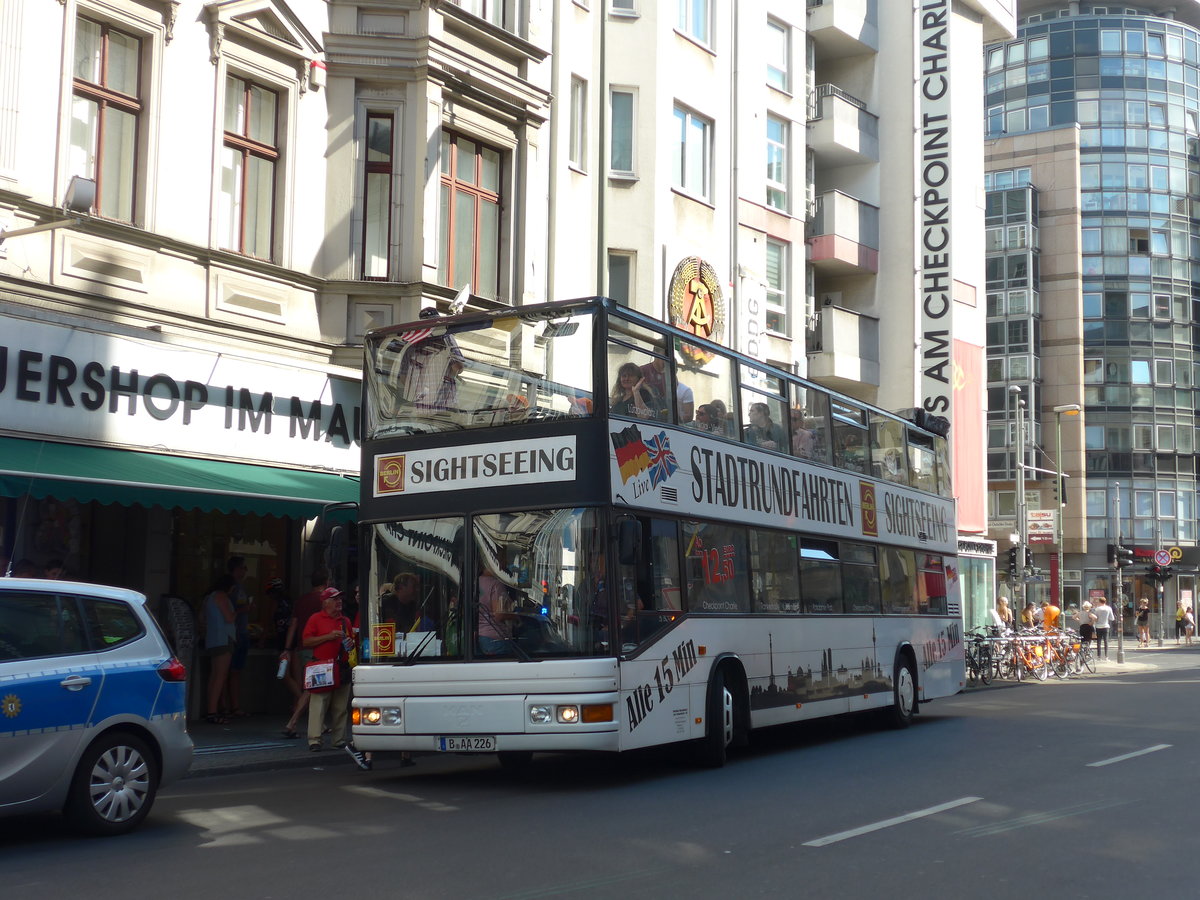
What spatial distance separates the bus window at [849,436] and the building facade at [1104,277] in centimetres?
5360

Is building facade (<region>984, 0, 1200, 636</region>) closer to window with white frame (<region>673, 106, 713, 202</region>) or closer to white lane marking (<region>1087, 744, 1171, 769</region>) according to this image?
window with white frame (<region>673, 106, 713, 202</region>)

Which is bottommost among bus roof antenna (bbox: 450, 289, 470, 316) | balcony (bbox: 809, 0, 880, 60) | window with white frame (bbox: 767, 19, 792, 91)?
bus roof antenna (bbox: 450, 289, 470, 316)

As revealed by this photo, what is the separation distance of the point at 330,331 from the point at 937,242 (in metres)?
21.3

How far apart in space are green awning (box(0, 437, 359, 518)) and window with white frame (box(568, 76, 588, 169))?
10.3 meters

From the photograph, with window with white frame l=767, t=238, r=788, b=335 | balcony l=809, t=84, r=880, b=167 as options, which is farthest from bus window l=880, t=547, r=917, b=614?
balcony l=809, t=84, r=880, b=167

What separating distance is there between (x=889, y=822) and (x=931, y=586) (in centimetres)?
1112

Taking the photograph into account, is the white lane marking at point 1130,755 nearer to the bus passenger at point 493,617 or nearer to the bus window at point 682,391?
the bus window at point 682,391

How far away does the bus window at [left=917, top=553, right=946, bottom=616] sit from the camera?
66.3 ft

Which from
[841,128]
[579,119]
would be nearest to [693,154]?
[579,119]

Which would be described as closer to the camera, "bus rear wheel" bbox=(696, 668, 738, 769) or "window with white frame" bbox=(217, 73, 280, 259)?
"bus rear wheel" bbox=(696, 668, 738, 769)

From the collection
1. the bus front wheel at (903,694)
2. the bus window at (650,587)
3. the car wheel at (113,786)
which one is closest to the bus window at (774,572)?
the bus window at (650,587)

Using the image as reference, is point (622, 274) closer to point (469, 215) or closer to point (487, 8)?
point (469, 215)

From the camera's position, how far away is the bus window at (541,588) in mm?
11930

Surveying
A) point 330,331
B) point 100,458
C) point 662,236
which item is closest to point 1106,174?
point 662,236
